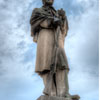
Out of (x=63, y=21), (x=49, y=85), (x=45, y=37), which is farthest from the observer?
(x=63, y=21)

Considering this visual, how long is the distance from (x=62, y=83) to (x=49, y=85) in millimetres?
468

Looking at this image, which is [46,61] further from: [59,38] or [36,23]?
[36,23]

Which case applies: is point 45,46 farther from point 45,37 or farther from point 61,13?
point 61,13

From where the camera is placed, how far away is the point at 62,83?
7.47m

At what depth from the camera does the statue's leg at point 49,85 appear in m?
7.24

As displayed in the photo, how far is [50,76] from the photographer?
24.5 ft

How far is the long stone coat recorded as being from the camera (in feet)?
25.3

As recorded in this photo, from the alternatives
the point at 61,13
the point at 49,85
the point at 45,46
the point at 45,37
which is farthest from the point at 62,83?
the point at 61,13

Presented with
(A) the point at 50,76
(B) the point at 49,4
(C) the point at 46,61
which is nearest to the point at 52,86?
(A) the point at 50,76

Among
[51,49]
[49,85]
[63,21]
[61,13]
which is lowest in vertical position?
[49,85]

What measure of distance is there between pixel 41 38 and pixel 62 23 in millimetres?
1002

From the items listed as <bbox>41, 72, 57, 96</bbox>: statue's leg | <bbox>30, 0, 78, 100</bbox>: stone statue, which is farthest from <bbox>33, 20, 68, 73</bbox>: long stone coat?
<bbox>41, 72, 57, 96</bbox>: statue's leg

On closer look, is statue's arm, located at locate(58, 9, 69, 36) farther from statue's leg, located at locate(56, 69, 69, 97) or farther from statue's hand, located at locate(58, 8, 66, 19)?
statue's leg, located at locate(56, 69, 69, 97)

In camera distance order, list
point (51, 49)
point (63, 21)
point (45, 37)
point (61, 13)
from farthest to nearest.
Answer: point (63, 21)
point (61, 13)
point (45, 37)
point (51, 49)
